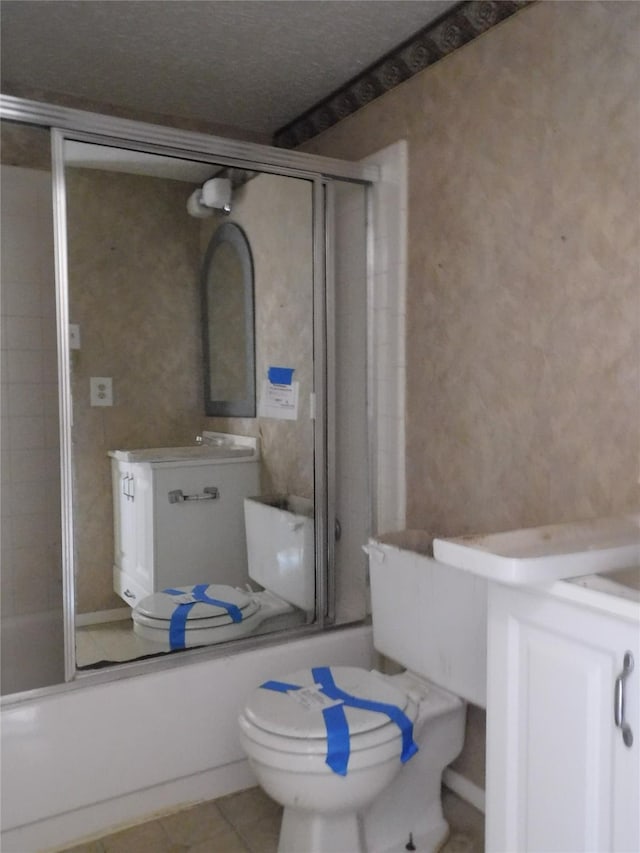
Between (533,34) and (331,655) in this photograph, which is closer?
(533,34)

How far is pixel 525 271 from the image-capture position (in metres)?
1.80

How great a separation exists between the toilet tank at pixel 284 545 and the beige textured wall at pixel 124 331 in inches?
13.7

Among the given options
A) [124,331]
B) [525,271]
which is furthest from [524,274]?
[124,331]

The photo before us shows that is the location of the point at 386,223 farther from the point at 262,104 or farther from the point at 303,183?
the point at 262,104

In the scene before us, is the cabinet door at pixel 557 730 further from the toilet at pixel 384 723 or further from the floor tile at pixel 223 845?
the floor tile at pixel 223 845

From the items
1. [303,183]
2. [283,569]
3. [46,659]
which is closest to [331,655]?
[283,569]

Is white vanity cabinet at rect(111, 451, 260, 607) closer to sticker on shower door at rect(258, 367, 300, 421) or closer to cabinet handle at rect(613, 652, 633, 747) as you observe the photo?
sticker on shower door at rect(258, 367, 300, 421)

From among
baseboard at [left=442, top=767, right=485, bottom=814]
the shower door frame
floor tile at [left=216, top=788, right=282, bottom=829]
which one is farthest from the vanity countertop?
baseboard at [left=442, top=767, right=485, bottom=814]

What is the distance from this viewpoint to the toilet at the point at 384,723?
1.52 meters

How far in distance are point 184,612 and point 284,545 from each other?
0.40m

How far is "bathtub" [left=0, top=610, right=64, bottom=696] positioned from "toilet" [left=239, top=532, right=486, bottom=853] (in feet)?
3.53

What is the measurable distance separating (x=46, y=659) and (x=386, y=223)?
6.32 ft

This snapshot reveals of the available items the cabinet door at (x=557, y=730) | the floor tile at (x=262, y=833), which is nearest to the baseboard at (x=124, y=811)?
the floor tile at (x=262, y=833)

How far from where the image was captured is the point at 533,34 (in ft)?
5.73
